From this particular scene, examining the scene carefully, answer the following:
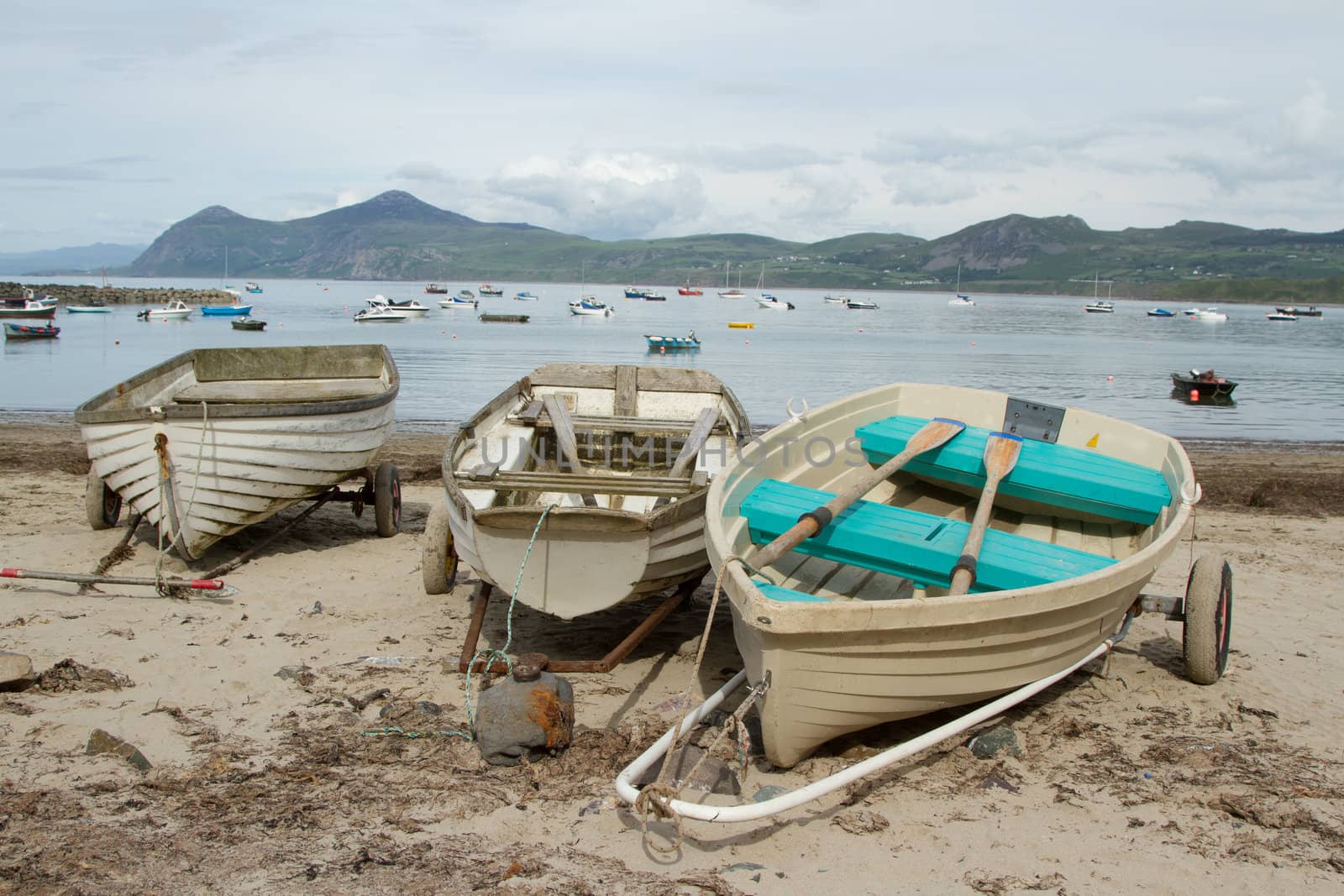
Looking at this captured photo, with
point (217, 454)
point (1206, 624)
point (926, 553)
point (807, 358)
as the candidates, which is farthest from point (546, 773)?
point (807, 358)

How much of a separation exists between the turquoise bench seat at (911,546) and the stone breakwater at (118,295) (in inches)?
3546

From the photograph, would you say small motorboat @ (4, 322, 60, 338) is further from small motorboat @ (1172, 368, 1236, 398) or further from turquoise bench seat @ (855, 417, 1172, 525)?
turquoise bench seat @ (855, 417, 1172, 525)

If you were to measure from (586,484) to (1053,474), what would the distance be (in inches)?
127

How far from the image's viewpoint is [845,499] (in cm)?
582

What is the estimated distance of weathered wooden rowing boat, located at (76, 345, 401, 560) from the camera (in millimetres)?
7820

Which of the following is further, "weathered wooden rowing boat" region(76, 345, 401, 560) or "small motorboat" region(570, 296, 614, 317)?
"small motorboat" region(570, 296, 614, 317)

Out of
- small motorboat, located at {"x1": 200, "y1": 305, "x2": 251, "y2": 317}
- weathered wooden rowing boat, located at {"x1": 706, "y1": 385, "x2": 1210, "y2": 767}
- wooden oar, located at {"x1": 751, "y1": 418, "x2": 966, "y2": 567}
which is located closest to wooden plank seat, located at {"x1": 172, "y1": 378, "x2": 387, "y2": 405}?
weathered wooden rowing boat, located at {"x1": 706, "y1": 385, "x2": 1210, "y2": 767}

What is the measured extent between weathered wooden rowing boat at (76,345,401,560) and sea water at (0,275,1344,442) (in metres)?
4.23

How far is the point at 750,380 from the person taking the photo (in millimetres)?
34125

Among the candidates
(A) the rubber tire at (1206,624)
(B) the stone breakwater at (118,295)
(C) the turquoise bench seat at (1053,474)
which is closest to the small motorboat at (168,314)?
(B) the stone breakwater at (118,295)

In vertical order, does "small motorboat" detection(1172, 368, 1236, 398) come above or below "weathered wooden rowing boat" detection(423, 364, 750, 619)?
below

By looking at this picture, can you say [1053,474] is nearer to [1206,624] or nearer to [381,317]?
[1206,624]

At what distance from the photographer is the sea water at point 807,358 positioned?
25.4 meters

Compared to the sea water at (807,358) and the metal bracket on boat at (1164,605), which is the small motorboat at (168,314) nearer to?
the sea water at (807,358)
